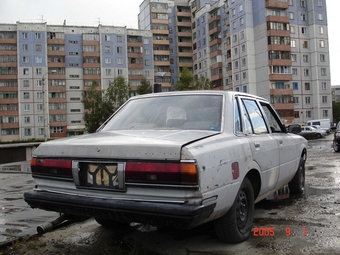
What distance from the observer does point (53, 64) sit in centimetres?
7125

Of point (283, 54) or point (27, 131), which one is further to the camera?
point (27, 131)

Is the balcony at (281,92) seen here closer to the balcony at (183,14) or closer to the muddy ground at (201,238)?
the balcony at (183,14)

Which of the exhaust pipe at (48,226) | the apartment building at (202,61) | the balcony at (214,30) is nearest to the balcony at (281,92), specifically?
the apartment building at (202,61)

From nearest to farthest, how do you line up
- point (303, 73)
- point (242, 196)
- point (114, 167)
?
point (114, 167), point (242, 196), point (303, 73)

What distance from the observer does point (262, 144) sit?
4539mm

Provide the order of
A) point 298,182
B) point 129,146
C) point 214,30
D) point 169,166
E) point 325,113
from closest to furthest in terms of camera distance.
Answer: point 169,166 → point 129,146 → point 298,182 → point 325,113 → point 214,30

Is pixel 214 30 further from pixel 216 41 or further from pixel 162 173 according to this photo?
pixel 162 173

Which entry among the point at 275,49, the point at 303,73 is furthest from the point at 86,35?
the point at 303,73

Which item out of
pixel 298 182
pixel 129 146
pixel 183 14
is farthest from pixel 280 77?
pixel 129 146

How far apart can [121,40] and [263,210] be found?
2880 inches

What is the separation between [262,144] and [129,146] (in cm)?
194

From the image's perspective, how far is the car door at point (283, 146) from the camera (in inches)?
206

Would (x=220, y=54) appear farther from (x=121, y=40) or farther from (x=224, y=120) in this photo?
(x=224, y=120)

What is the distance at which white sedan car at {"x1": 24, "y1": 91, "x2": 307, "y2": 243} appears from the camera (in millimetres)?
3145
